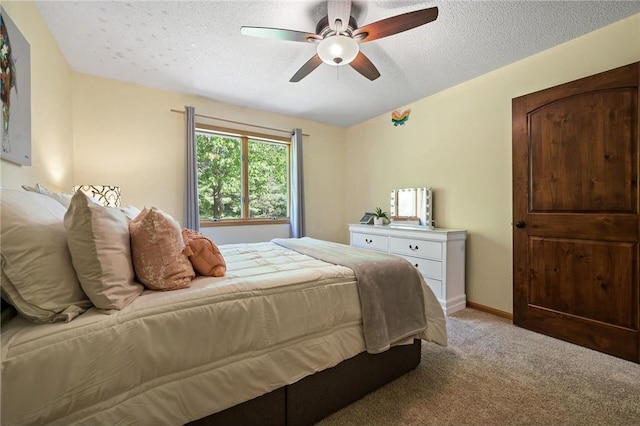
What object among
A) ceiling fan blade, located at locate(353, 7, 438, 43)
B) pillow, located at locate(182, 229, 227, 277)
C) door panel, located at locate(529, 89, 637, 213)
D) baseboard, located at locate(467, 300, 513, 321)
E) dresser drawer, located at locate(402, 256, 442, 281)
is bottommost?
baseboard, located at locate(467, 300, 513, 321)

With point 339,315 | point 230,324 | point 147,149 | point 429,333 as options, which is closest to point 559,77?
point 429,333

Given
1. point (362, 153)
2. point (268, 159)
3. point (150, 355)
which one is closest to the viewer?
point (150, 355)

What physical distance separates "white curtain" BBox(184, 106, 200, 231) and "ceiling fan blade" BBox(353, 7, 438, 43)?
2277mm

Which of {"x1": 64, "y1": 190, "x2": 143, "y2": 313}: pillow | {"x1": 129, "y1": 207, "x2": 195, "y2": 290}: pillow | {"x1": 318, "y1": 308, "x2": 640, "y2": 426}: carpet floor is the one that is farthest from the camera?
{"x1": 318, "y1": 308, "x2": 640, "y2": 426}: carpet floor

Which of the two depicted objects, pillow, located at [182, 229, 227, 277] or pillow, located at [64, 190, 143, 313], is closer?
pillow, located at [64, 190, 143, 313]

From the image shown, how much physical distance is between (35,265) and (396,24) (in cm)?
213

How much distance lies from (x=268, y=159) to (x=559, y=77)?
3367mm

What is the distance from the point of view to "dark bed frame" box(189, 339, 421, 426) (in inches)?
45.7

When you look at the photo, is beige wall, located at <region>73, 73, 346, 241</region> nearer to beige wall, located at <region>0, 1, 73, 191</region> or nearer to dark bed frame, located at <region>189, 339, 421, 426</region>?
beige wall, located at <region>0, 1, 73, 191</region>

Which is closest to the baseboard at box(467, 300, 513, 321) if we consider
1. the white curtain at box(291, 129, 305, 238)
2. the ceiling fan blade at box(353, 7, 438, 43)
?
the white curtain at box(291, 129, 305, 238)

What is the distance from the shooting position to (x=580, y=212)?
6.93 feet

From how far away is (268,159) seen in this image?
405 cm

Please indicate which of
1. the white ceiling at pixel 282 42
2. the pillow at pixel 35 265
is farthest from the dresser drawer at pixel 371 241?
the pillow at pixel 35 265

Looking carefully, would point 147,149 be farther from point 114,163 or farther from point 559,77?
point 559,77
